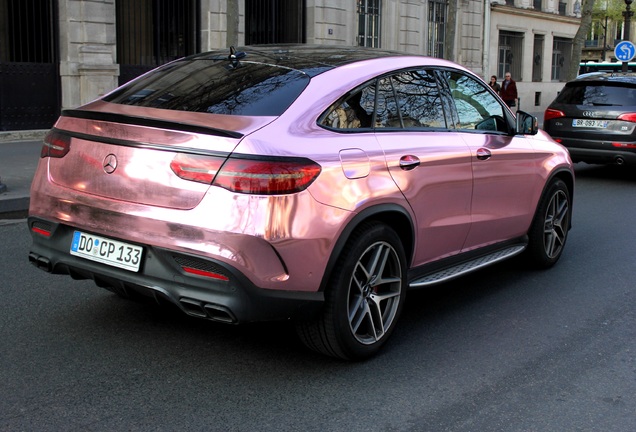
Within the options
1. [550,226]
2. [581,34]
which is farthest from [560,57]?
[550,226]

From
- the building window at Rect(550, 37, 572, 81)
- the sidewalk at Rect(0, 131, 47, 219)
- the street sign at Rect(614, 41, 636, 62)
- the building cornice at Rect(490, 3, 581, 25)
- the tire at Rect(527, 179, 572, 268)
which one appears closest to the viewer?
the tire at Rect(527, 179, 572, 268)

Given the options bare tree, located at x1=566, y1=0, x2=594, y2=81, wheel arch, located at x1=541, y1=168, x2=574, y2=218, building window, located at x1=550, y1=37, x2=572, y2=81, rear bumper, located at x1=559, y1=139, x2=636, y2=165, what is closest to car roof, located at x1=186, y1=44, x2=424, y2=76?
wheel arch, located at x1=541, y1=168, x2=574, y2=218

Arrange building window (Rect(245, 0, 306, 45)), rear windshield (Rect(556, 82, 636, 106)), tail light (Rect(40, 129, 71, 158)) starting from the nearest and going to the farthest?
tail light (Rect(40, 129, 71, 158)) → rear windshield (Rect(556, 82, 636, 106)) → building window (Rect(245, 0, 306, 45))

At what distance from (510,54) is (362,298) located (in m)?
32.1

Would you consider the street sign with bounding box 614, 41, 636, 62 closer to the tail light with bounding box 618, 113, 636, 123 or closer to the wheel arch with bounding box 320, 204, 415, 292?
the tail light with bounding box 618, 113, 636, 123

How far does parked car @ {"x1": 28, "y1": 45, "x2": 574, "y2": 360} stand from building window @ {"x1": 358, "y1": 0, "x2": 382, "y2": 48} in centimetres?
2010

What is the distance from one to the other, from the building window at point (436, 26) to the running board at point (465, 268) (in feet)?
76.5

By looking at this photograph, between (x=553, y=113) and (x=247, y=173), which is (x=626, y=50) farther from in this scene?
(x=247, y=173)

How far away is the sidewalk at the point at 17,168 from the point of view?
29.0 ft

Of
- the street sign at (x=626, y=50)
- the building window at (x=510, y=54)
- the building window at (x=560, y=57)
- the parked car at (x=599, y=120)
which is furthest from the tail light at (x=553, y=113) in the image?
the building window at (x=560, y=57)

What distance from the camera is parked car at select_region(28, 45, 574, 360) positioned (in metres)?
3.68

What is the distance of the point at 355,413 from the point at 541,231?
316 centimetres

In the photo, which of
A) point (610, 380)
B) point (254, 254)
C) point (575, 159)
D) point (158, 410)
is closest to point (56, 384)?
point (158, 410)

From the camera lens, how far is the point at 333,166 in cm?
392
